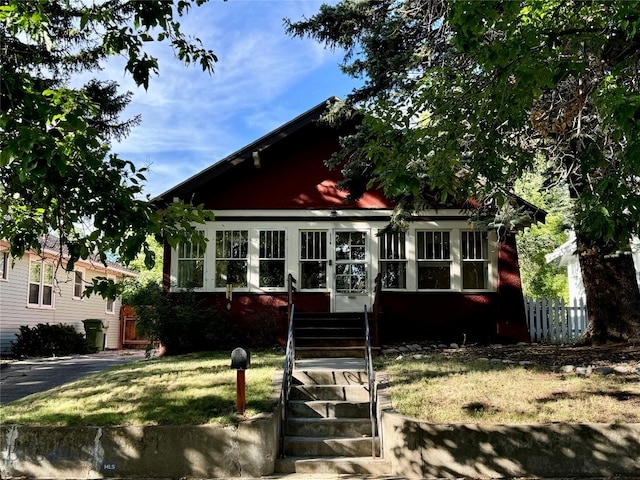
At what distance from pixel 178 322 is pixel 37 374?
306 cm

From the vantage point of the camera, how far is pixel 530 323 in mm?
14219

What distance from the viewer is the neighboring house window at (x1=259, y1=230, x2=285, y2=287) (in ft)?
45.9

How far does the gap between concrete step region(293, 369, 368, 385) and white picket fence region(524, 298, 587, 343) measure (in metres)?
7.07

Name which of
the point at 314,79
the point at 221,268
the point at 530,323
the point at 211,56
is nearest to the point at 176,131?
the point at 221,268

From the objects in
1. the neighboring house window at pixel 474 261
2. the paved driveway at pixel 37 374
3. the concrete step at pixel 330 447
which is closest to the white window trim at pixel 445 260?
the neighboring house window at pixel 474 261

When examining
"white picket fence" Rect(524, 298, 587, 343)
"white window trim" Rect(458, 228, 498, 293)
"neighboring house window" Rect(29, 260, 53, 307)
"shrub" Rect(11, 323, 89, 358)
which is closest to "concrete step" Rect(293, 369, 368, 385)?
"white window trim" Rect(458, 228, 498, 293)

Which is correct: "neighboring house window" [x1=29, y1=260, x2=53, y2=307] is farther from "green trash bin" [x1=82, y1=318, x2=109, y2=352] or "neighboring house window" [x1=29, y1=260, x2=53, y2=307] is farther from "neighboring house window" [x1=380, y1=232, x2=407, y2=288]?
"neighboring house window" [x1=380, y1=232, x2=407, y2=288]

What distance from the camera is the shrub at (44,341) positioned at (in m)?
17.2

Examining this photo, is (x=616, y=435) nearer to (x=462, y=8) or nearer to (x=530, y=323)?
(x=462, y=8)

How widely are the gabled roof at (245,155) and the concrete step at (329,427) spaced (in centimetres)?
754

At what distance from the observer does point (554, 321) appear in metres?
14.5

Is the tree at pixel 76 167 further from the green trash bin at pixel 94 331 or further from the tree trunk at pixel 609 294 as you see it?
the green trash bin at pixel 94 331

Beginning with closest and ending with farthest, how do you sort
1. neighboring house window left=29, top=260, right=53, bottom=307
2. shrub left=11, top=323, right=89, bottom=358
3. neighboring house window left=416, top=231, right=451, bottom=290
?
neighboring house window left=416, top=231, right=451, bottom=290, shrub left=11, top=323, right=89, bottom=358, neighboring house window left=29, top=260, right=53, bottom=307

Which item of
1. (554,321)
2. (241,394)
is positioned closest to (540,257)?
(554,321)
